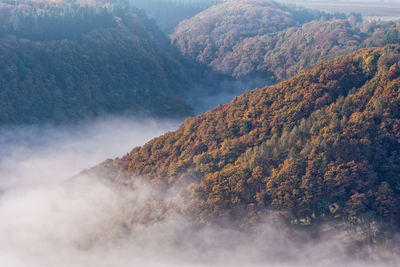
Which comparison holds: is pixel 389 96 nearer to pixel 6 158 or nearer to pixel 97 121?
pixel 6 158

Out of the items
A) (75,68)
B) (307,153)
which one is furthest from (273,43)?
(307,153)

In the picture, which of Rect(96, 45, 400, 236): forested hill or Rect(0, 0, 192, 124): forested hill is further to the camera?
Rect(0, 0, 192, 124): forested hill

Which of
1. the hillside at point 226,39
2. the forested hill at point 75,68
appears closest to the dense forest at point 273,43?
the hillside at point 226,39

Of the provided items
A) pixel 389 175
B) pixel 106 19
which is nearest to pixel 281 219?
pixel 389 175

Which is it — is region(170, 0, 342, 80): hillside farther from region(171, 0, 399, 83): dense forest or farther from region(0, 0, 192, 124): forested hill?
region(0, 0, 192, 124): forested hill

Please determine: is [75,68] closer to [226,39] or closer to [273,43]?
[226,39]

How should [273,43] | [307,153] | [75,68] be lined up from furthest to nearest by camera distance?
[273,43]
[75,68]
[307,153]

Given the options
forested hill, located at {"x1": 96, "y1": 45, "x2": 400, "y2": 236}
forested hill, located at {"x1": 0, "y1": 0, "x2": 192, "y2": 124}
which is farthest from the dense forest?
forested hill, located at {"x1": 96, "y1": 45, "x2": 400, "y2": 236}
